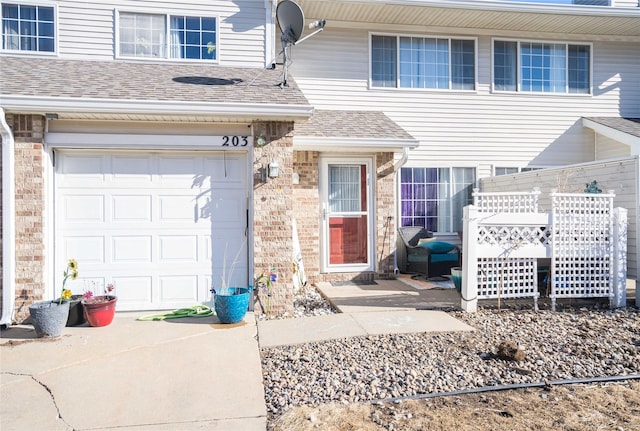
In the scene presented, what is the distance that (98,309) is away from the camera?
5.52 meters

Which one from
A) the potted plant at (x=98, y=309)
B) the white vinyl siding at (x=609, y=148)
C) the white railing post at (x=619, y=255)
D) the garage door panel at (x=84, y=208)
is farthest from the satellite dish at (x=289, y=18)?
the white vinyl siding at (x=609, y=148)

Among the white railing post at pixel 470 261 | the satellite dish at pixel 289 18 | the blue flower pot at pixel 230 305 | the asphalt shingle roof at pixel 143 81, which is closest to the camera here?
the blue flower pot at pixel 230 305

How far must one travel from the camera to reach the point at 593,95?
10.5 meters

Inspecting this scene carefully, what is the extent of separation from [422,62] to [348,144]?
11.0 feet

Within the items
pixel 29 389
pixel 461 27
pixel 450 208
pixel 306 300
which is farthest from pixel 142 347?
pixel 461 27

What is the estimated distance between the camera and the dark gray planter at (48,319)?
201 inches

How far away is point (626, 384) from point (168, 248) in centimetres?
539

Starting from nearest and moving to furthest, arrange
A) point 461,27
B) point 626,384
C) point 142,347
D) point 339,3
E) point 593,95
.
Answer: point 626,384, point 142,347, point 339,3, point 461,27, point 593,95

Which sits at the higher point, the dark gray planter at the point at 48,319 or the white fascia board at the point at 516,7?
the white fascia board at the point at 516,7

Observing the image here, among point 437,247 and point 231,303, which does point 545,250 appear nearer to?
point 437,247

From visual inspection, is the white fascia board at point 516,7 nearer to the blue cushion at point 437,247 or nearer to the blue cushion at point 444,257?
the blue cushion at point 437,247

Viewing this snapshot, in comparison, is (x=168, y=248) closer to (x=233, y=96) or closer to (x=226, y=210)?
(x=226, y=210)

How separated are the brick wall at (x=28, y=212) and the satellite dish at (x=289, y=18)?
365 cm

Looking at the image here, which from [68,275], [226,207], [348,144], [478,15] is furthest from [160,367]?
[478,15]
